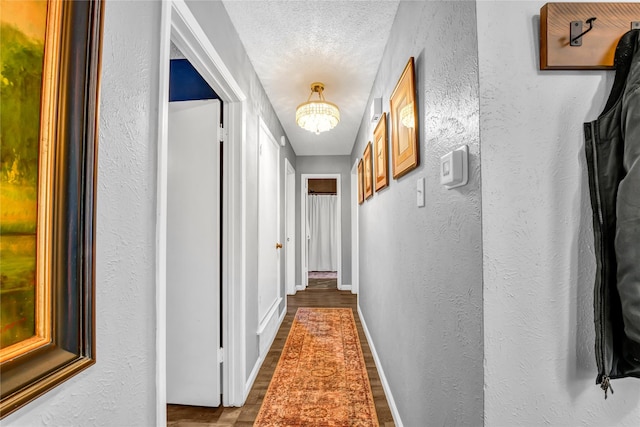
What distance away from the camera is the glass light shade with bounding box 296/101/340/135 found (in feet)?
8.14

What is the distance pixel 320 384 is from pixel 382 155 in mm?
1706

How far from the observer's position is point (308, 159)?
17.6ft

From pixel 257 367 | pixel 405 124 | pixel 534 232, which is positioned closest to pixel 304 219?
pixel 257 367

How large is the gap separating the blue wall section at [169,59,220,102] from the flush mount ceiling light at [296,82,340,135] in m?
0.79

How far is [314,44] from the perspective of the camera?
204 cm

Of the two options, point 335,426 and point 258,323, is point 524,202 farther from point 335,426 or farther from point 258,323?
point 258,323

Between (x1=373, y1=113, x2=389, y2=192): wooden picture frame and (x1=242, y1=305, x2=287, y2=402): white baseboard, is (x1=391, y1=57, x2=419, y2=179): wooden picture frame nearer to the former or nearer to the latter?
(x1=373, y1=113, x2=389, y2=192): wooden picture frame

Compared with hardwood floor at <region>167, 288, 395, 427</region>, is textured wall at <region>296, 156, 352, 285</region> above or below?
above

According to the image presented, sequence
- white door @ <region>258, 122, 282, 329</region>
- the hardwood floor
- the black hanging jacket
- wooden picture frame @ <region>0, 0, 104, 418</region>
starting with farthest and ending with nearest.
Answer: white door @ <region>258, 122, 282, 329</region>, the hardwood floor, the black hanging jacket, wooden picture frame @ <region>0, 0, 104, 418</region>

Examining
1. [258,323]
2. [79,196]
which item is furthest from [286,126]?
[79,196]

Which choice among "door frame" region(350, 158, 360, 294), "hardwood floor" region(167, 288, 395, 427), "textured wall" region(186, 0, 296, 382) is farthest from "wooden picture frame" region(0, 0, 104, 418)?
"door frame" region(350, 158, 360, 294)

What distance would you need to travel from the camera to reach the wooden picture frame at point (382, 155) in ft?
6.68

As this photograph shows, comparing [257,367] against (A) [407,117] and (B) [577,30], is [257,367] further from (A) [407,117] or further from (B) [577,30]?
(B) [577,30]

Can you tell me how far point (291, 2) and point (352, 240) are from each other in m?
3.92
